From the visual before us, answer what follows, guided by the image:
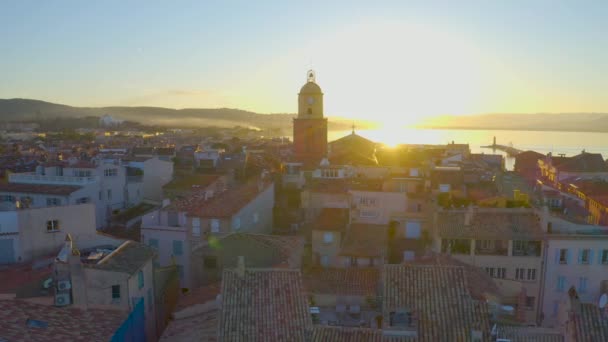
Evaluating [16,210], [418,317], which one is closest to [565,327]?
[418,317]

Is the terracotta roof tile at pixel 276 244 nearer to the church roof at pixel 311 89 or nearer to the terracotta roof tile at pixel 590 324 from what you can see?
the terracotta roof tile at pixel 590 324

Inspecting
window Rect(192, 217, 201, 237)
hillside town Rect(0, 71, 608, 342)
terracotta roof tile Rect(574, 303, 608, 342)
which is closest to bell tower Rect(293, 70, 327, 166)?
hillside town Rect(0, 71, 608, 342)

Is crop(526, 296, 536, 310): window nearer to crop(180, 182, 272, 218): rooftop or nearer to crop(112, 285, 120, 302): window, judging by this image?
crop(180, 182, 272, 218): rooftop

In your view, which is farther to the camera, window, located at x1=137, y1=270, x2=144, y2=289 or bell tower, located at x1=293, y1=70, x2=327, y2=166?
bell tower, located at x1=293, y1=70, x2=327, y2=166

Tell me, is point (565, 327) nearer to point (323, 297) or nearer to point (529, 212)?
point (323, 297)

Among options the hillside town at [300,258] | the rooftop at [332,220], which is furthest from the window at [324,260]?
the rooftop at [332,220]

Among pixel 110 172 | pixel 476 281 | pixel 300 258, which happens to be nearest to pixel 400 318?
pixel 476 281
